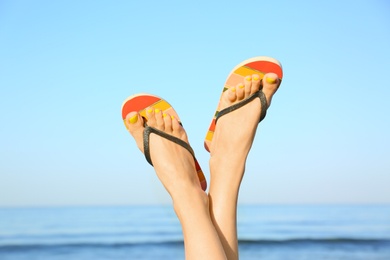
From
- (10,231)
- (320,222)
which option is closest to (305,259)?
(320,222)

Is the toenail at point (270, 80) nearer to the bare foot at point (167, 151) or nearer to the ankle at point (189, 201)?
the bare foot at point (167, 151)

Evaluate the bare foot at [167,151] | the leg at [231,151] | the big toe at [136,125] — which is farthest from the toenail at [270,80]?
the big toe at [136,125]

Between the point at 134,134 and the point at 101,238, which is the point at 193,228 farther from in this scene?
the point at 101,238

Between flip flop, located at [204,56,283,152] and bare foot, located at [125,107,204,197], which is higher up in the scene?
flip flop, located at [204,56,283,152]

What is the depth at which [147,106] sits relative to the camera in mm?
2100

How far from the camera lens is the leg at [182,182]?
1.58 metres

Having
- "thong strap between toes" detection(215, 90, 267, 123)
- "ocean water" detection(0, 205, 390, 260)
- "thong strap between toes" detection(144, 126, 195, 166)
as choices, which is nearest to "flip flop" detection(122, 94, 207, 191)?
"thong strap between toes" detection(144, 126, 195, 166)

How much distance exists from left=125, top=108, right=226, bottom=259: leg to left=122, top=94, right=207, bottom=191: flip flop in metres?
0.02

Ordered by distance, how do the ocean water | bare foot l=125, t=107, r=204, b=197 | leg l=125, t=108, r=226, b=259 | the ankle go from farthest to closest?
the ocean water → bare foot l=125, t=107, r=204, b=197 → the ankle → leg l=125, t=108, r=226, b=259

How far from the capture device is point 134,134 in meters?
2.08

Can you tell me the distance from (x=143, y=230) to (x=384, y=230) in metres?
3.17

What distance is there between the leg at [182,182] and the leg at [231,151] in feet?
0.22

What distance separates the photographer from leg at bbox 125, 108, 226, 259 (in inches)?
62.1

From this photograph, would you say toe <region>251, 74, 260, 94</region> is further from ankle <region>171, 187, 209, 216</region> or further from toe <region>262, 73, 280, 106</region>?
ankle <region>171, 187, 209, 216</region>
